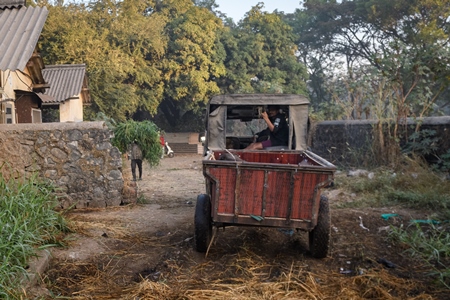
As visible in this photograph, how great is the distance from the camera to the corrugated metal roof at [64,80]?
16.6m

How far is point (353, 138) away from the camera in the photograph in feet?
41.3

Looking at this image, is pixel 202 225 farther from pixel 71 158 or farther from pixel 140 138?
pixel 140 138

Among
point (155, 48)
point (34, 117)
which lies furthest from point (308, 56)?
point (34, 117)

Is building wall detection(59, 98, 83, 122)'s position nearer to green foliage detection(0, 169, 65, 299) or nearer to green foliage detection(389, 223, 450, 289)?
green foliage detection(0, 169, 65, 299)

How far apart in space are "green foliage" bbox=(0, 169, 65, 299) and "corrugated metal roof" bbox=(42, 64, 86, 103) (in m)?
11.6

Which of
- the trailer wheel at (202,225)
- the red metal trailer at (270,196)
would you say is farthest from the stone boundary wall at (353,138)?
the trailer wheel at (202,225)

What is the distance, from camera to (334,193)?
29.5 ft

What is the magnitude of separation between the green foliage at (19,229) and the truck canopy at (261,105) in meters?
2.86

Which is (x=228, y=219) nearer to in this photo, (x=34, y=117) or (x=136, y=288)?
(x=136, y=288)

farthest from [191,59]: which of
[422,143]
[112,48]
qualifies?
[422,143]

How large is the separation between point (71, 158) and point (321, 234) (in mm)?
4678

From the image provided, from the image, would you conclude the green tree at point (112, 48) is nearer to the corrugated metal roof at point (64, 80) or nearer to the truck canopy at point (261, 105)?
Result: the corrugated metal roof at point (64, 80)

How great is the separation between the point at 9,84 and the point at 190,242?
26.1 ft

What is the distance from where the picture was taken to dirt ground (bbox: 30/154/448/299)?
153 inches
